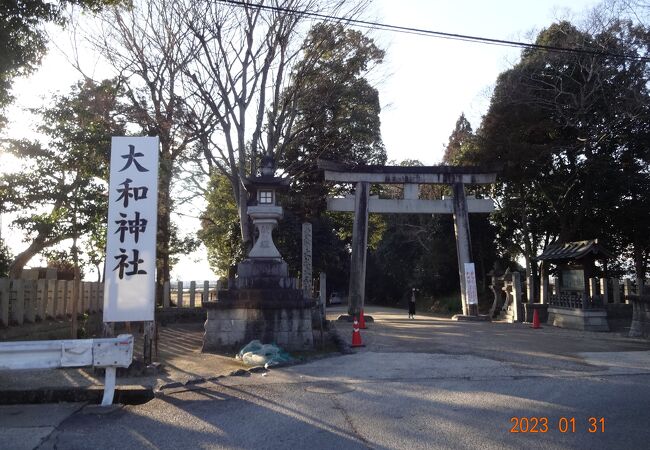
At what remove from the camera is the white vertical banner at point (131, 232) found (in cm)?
867

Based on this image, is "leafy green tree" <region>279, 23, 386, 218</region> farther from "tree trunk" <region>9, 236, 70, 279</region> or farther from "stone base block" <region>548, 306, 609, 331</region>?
"stone base block" <region>548, 306, 609, 331</region>

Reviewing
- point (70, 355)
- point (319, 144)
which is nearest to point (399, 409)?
point (70, 355)

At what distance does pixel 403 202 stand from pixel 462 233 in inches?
107

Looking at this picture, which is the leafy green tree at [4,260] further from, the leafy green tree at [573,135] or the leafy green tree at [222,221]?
the leafy green tree at [573,135]

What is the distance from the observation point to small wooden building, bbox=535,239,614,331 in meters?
17.7

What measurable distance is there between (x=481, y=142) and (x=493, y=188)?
405 cm

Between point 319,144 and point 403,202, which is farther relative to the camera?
point 319,144

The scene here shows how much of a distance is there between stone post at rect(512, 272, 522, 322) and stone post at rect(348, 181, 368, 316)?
237 inches

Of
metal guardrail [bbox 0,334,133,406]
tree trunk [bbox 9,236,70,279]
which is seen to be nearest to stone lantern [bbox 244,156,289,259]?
tree trunk [bbox 9,236,70,279]

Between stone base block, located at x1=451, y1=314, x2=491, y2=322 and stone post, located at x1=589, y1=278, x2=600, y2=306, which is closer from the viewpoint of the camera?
stone post, located at x1=589, y1=278, x2=600, y2=306

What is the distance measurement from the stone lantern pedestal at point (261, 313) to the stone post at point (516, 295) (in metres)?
12.1

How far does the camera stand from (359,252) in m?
21.4

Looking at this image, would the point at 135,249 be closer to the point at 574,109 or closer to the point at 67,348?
the point at 67,348
